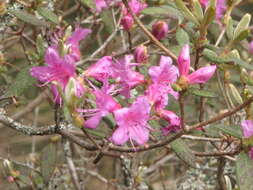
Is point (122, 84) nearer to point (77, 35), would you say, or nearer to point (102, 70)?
point (102, 70)

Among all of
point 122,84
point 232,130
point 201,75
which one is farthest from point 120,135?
point 232,130

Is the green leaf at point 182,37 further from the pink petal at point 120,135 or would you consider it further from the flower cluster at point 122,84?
the pink petal at point 120,135

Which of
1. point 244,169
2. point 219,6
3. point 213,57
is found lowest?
point 244,169

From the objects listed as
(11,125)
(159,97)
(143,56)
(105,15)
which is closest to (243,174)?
(159,97)

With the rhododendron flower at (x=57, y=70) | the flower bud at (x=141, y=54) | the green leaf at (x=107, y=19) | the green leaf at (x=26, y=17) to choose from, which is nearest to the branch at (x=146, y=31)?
the flower bud at (x=141, y=54)

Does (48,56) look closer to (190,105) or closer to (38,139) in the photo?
(190,105)

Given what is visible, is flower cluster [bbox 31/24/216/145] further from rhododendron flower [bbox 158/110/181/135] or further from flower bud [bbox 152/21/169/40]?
flower bud [bbox 152/21/169/40]

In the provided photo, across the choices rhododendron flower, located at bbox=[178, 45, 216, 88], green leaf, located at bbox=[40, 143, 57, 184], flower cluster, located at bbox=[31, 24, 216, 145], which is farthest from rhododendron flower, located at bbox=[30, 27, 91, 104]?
green leaf, located at bbox=[40, 143, 57, 184]
